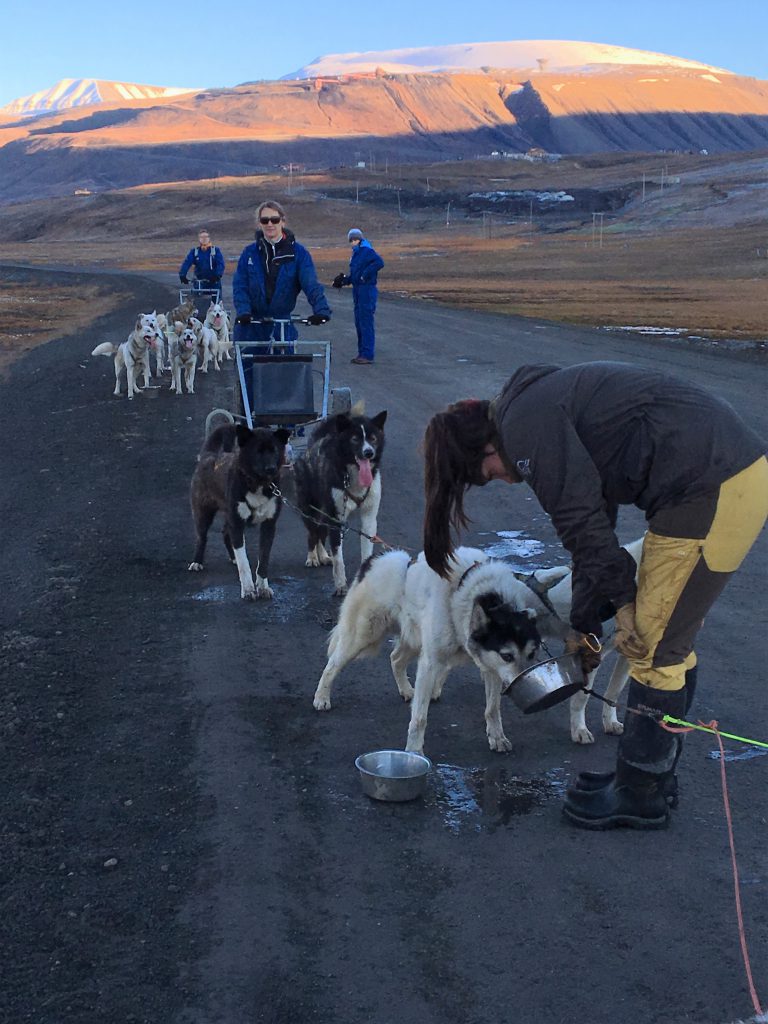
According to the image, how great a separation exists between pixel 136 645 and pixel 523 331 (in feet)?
56.3

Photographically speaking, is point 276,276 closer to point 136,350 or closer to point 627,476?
point 627,476

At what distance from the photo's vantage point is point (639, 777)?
4.17 meters

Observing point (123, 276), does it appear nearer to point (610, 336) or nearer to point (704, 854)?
point (610, 336)

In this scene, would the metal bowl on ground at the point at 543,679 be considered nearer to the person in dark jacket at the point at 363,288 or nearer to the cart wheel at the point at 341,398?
the cart wheel at the point at 341,398

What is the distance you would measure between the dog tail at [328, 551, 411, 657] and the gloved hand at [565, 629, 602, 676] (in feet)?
4.12

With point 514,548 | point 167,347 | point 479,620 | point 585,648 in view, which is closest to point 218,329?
point 167,347

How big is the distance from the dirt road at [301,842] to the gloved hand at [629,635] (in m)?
0.77

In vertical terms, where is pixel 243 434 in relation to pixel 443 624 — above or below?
above

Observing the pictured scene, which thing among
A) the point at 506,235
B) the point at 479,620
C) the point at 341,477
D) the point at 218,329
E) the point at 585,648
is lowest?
the point at 506,235

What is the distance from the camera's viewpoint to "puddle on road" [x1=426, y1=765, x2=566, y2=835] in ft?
14.5

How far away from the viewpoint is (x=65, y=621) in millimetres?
6730

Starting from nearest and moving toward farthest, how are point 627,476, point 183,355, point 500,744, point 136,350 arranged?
point 627,476
point 500,744
point 136,350
point 183,355

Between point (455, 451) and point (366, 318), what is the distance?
15137 millimetres

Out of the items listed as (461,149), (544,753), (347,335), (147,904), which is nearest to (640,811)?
(544,753)
